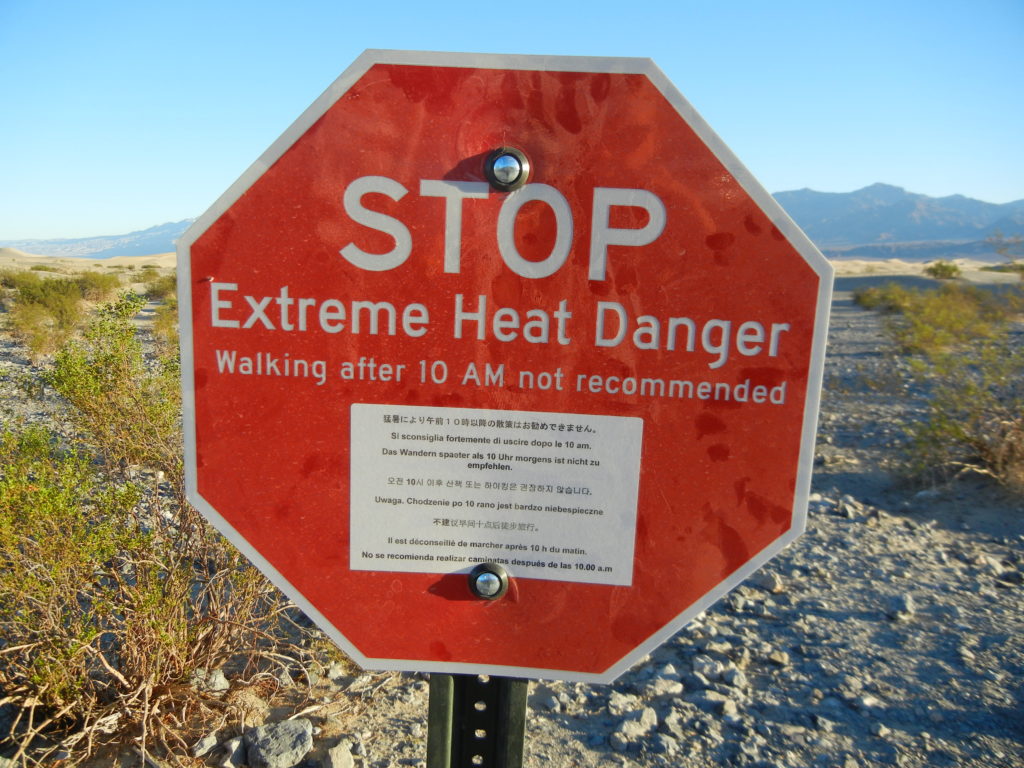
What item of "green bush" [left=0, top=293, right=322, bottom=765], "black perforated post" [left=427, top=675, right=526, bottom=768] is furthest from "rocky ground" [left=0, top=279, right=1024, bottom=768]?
"black perforated post" [left=427, top=675, right=526, bottom=768]

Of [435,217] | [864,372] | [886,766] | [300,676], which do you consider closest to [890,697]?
[886,766]

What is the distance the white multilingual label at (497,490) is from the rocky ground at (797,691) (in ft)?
5.58

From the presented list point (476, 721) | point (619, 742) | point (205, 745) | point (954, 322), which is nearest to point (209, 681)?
point (205, 745)

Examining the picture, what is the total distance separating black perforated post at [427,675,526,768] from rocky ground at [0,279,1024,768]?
4.63 feet

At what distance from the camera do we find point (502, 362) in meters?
0.98

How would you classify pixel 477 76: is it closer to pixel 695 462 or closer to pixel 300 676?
pixel 695 462

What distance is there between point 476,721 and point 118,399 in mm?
2810

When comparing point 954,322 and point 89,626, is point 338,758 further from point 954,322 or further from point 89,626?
point 954,322

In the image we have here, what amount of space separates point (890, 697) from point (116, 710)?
9.72 ft

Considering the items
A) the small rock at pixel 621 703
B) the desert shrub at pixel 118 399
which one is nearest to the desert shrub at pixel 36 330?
the desert shrub at pixel 118 399

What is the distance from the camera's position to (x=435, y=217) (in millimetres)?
958

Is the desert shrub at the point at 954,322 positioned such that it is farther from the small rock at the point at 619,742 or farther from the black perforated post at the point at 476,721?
the black perforated post at the point at 476,721

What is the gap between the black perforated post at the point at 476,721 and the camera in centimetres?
110

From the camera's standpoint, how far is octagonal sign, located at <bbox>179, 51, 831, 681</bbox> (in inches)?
37.0
